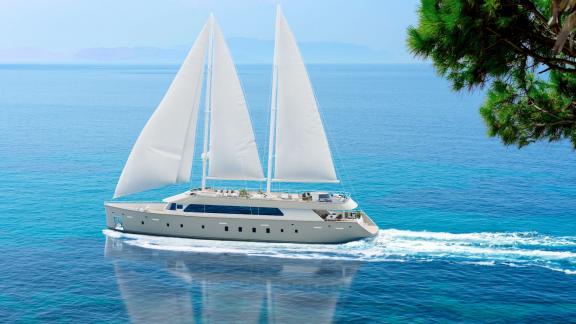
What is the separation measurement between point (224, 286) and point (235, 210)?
29.6 feet

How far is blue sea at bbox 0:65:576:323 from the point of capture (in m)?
35.8

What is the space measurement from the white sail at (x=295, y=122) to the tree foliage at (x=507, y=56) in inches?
981

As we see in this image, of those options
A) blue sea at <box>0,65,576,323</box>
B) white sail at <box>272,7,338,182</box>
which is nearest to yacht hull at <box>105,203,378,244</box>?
blue sea at <box>0,65,576,323</box>

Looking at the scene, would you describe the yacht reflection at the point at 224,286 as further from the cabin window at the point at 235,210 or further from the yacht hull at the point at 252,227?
the cabin window at the point at 235,210

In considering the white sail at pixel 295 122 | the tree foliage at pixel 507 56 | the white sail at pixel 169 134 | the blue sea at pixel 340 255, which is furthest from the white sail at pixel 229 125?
the tree foliage at pixel 507 56

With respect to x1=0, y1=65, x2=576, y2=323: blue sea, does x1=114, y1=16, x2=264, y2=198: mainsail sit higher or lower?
higher

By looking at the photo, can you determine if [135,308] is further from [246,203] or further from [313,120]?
[313,120]

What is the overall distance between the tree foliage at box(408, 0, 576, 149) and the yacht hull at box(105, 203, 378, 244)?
80.6ft

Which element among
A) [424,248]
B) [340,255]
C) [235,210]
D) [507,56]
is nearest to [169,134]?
[235,210]

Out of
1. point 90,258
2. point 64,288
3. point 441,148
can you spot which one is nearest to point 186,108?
point 90,258

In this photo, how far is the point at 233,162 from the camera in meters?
48.3

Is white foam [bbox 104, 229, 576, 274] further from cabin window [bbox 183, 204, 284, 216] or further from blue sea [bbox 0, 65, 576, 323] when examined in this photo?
cabin window [bbox 183, 204, 284, 216]

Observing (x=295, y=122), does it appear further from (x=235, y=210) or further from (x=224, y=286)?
(x=224, y=286)

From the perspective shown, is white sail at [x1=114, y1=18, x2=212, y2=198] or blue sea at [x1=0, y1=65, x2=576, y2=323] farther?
white sail at [x1=114, y1=18, x2=212, y2=198]
